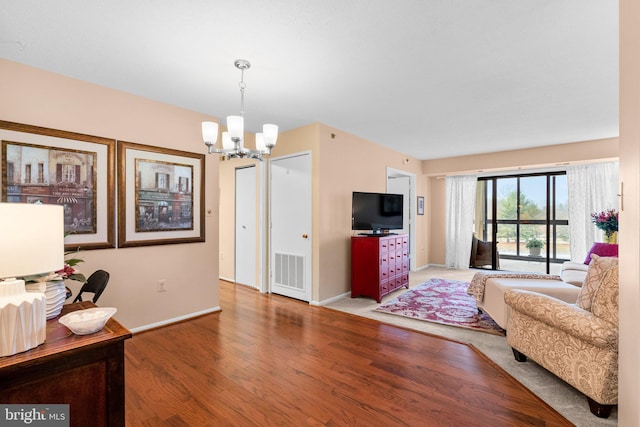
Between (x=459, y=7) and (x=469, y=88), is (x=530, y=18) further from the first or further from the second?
(x=469, y=88)

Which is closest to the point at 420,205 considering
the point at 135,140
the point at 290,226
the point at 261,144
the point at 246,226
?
the point at 290,226

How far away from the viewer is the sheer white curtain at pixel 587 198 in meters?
5.11

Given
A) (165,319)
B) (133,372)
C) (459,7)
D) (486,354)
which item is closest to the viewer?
(459,7)

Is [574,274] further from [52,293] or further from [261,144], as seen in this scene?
[52,293]

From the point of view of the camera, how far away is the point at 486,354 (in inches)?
103

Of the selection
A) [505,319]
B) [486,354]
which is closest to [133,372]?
[486,354]

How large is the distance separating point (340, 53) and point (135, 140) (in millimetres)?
2296

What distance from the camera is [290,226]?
14.4ft

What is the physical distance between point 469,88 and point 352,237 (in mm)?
2416

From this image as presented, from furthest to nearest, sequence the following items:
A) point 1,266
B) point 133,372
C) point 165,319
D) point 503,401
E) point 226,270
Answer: point 226,270, point 165,319, point 133,372, point 503,401, point 1,266

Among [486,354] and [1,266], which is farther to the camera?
A: [486,354]

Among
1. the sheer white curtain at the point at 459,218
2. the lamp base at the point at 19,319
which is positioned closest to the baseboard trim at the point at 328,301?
the lamp base at the point at 19,319

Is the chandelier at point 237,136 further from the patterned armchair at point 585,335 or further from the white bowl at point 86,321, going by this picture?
the patterned armchair at point 585,335

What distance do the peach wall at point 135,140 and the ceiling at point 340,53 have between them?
15 cm
